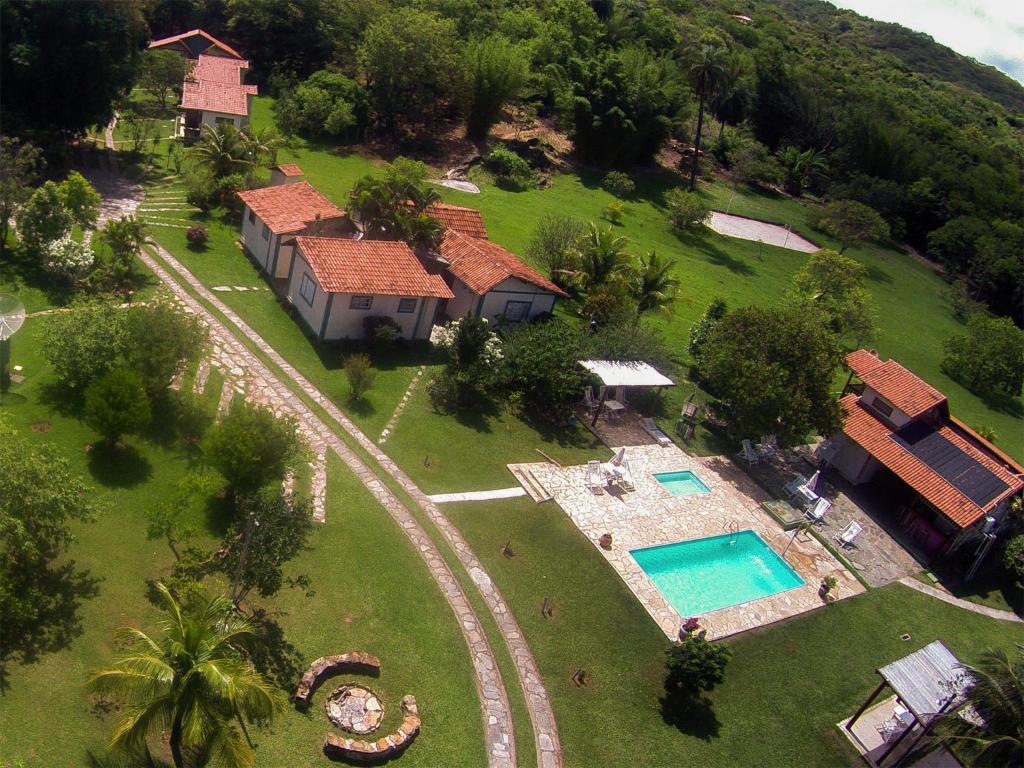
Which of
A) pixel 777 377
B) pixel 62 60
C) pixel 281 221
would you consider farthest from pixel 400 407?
pixel 62 60

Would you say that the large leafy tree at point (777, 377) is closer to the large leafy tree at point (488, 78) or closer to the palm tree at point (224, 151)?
the palm tree at point (224, 151)

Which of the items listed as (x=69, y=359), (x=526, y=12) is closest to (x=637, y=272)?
(x=69, y=359)

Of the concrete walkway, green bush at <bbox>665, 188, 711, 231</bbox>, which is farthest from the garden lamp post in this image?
green bush at <bbox>665, 188, 711, 231</bbox>

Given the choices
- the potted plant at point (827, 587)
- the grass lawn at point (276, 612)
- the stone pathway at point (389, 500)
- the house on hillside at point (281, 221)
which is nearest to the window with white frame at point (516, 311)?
the house on hillside at point (281, 221)

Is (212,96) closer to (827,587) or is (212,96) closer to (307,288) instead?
(307,288)

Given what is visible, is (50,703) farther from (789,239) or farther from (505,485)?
(789,239)
